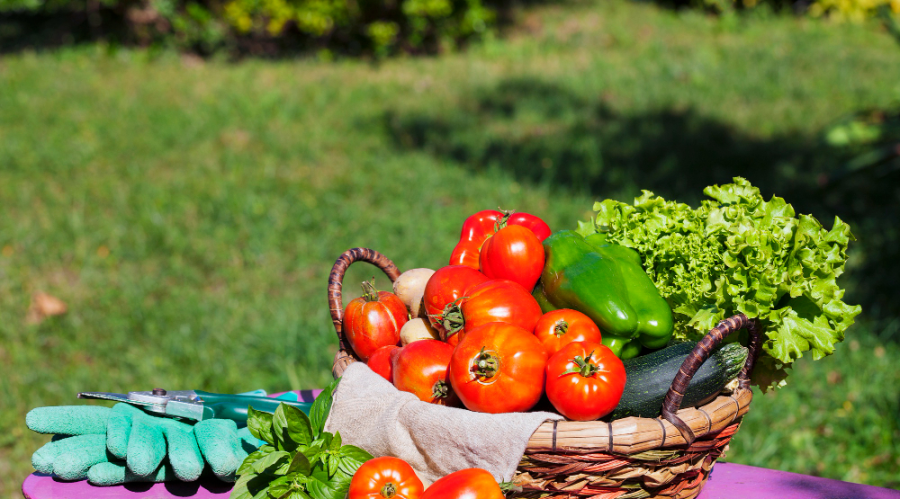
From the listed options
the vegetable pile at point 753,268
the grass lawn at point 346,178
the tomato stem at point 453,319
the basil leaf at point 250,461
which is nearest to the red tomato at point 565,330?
the tomato stem at point 453,319

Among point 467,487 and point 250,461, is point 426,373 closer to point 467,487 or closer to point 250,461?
point 467,487

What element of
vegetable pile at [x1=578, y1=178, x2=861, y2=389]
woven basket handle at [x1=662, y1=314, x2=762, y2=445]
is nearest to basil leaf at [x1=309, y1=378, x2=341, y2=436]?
woven basket handle at [x1=662, y1=314, x2=762, y2=445]

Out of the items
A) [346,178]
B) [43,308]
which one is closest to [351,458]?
[43,308]

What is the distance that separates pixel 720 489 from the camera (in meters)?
2.05

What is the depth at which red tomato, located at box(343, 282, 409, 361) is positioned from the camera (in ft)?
6.90

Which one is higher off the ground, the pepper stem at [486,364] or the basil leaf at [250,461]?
the pepper stem at [486,364]

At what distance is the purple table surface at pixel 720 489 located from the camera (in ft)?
6.26

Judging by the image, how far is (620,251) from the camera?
7.09ft

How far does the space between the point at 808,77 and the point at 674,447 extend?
25.0ft

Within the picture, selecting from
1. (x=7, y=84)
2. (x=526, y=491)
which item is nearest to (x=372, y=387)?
(x=526, y=491)

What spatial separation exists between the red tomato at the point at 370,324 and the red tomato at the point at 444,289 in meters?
0.13

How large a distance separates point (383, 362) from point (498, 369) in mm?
441

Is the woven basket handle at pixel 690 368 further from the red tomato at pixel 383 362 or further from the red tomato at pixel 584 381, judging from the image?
the red tomato at pixel 383 362

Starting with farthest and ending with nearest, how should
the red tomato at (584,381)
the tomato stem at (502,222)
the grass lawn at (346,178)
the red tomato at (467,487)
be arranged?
the grass lawn at (346,178) → the tomato stem at (502,222) → the red tomato at (584,381) → the red tomato at (467,487)
